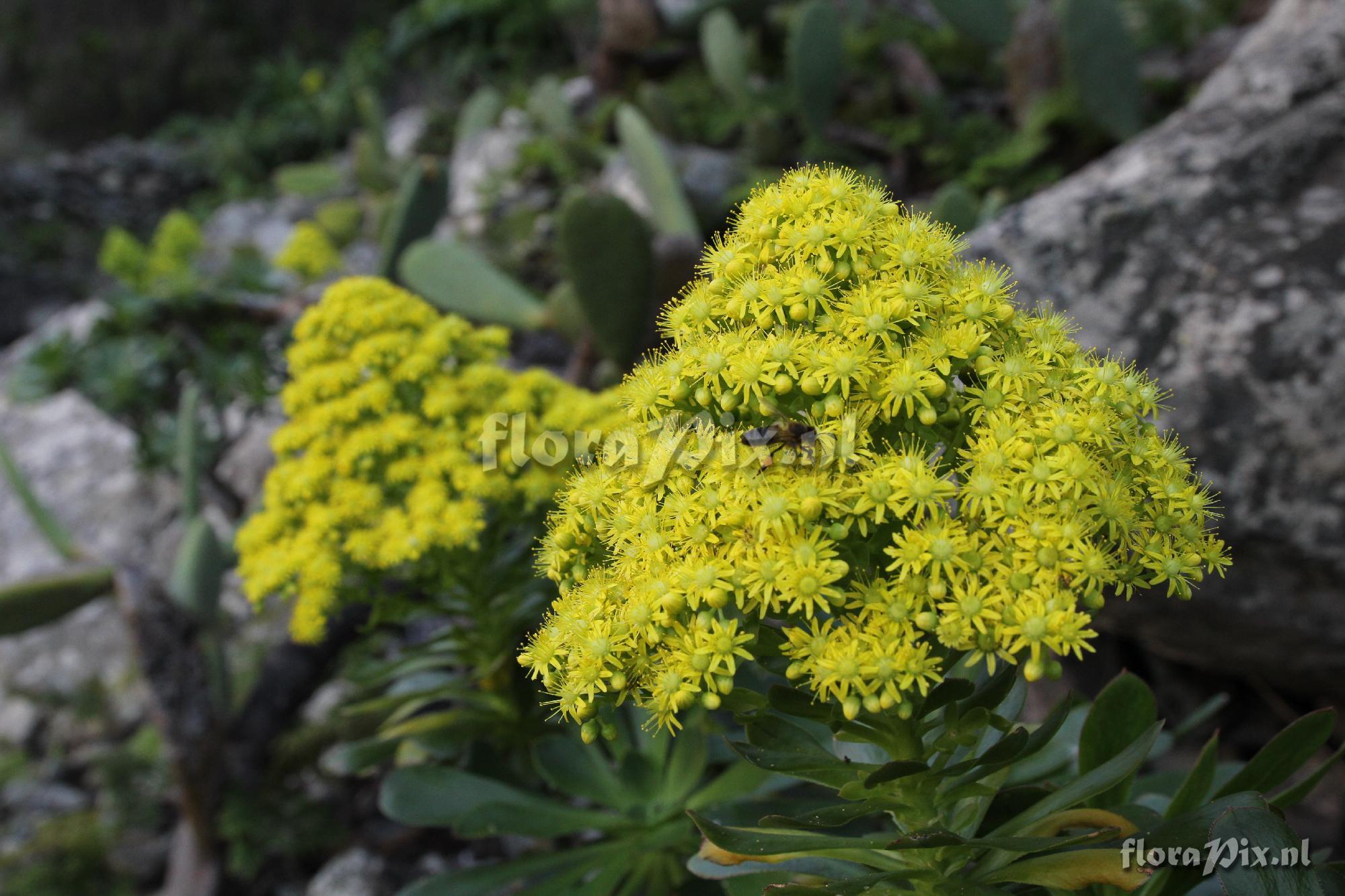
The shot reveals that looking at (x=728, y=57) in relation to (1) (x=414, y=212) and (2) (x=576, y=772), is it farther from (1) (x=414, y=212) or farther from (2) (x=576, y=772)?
(2) (x=576, y=772)

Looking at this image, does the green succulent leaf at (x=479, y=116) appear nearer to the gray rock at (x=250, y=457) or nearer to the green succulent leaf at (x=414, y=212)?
the green succulent leaf at (x=414, y=212)

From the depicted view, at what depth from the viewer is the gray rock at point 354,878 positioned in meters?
2.70

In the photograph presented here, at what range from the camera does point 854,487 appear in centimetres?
116

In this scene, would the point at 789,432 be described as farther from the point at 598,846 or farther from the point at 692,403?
the point at 598,846

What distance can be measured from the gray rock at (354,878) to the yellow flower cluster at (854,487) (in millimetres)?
1882

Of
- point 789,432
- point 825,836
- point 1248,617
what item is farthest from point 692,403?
point 1248,617

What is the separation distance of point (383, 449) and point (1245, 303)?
2.24 meters

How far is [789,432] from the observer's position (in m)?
1.29

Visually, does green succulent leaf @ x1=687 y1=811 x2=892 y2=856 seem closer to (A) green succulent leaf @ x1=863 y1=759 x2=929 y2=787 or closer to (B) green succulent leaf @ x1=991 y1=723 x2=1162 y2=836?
(A) green succulent leaf @ x1=863 y1=759 x2=929 y2=787

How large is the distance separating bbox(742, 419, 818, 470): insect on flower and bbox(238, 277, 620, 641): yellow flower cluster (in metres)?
0.72

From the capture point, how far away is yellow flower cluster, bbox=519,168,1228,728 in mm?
1105

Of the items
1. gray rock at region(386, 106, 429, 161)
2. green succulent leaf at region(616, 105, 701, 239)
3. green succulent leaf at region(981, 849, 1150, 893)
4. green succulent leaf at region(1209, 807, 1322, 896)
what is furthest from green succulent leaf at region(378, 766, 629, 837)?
gray rock at region(386, 106, 429, 161)

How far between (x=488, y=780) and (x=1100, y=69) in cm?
365

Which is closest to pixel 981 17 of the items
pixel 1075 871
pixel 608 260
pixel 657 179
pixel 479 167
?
pixel 657 179
